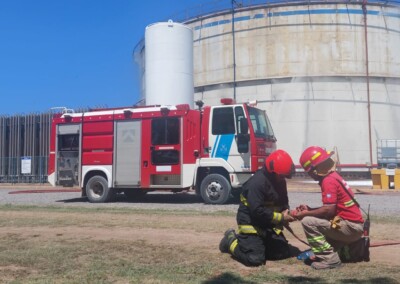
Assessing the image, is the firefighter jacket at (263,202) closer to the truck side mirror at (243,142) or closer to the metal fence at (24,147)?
the truck side mirror at (243,142)

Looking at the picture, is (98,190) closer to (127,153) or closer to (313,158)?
(127,153)

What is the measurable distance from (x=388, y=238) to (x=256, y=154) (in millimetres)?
5887

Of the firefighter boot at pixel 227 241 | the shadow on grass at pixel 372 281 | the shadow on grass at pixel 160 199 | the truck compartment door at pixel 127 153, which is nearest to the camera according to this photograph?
the shadow on grass at pixel 372 281

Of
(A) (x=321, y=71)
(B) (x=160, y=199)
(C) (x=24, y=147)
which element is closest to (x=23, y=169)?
(C) (x=24, y=147)

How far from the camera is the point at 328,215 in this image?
520cm

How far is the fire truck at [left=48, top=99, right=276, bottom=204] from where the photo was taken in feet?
42.2

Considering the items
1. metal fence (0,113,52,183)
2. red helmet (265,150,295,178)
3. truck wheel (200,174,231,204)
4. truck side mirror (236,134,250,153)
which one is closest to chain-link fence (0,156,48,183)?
metal fence (0,113,52,183)

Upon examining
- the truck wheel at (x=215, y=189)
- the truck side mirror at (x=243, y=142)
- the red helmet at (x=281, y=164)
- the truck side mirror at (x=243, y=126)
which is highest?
the truck side mirror at (x=243, y=126)

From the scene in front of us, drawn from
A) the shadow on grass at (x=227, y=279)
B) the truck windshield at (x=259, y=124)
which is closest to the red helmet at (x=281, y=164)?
the shadow on grass at (x=227, y=279)

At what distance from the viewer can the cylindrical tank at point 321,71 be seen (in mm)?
29281

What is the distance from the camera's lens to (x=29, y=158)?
28.3 meters

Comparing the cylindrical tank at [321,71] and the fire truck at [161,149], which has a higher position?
the cylindrical tank at [321,71]

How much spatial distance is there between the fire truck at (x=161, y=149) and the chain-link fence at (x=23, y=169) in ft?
44.6

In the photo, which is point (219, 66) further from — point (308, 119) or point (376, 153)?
point (376, 153)
